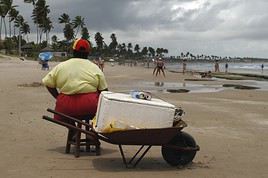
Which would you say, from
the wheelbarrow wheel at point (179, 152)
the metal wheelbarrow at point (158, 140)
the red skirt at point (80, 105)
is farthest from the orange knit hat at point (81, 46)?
the wheelbarrow wheel at point (179, 152)

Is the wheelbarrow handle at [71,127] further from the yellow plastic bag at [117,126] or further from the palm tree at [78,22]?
the palm tree at [78,22]

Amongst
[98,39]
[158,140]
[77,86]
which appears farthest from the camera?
[98,39]

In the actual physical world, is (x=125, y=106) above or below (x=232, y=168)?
above

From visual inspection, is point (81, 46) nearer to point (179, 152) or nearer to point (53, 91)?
point (53, 91)

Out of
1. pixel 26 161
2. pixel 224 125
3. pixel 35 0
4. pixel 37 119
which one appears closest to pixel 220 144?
pixel 224 125

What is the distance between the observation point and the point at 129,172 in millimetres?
6816

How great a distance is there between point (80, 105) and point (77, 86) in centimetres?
30

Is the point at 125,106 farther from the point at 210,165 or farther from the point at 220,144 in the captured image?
the point at 220,144

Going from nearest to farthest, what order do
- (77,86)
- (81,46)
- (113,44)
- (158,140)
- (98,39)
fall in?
(158,140) → (77,86) → (81,46) → (98,39) → (113,44)

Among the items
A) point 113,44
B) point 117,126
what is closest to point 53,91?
point 117,126

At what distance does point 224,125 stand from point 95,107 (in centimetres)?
467

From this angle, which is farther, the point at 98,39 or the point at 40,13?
the point at 98,39

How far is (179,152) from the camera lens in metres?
7.11

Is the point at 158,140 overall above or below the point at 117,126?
below
